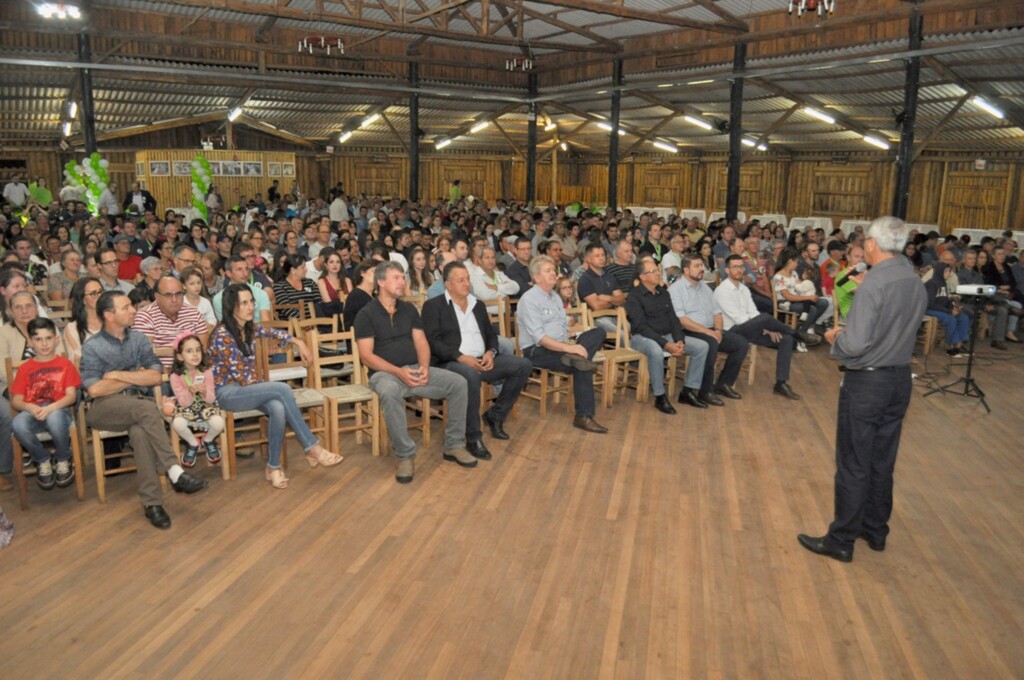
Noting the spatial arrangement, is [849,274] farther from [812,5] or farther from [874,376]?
[874,376]

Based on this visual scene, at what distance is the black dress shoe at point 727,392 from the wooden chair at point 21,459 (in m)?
4.55

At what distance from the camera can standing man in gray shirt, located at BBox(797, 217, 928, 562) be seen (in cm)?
328

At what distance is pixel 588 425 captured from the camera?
5.39 metres

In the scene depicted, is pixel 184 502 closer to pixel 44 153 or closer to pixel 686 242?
pixel 686 242

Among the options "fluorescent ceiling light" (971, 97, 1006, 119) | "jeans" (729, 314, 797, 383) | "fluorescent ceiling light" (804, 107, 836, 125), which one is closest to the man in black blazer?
"jeans" (729, 314, 797, 383)

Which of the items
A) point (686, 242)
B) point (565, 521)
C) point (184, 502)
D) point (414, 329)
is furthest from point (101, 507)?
point (686, 242)

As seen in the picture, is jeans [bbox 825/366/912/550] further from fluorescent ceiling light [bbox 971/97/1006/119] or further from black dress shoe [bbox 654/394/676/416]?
fluorescent ceiling light [bbox 971/97/1006/119]

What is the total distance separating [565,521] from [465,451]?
102cm

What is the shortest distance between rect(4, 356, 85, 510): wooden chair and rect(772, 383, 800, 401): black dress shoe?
5.06 metres

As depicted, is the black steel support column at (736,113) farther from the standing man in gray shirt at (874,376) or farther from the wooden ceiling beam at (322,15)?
the standing man in gray shirt at (874,376)

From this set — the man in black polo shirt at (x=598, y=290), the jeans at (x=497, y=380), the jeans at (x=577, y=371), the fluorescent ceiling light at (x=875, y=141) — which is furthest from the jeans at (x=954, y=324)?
the fluorescent ceiling light at (x=875, y=141)

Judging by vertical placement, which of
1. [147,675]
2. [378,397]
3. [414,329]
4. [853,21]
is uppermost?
[853,21]

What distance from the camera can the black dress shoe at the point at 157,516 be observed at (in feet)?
12.5

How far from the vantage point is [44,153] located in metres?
19.1
